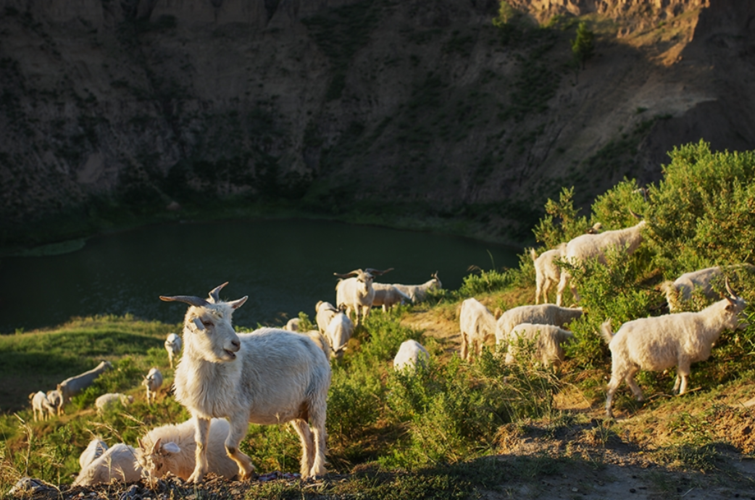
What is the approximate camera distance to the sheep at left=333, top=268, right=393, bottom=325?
17.3 meters

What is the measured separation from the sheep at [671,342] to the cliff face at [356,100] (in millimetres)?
39133

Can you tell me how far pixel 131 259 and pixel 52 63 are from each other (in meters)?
29.5

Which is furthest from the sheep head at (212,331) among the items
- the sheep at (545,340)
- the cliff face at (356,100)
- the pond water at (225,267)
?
the cliff face at (356,100)

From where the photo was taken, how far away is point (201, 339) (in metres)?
6.31

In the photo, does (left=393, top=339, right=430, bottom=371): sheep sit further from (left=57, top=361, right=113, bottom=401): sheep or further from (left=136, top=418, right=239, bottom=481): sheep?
(left=57, top=361, right=113, bottom=401): sheep

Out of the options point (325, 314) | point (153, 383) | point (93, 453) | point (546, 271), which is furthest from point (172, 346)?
point (546, 271)

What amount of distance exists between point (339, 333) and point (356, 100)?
54456 millimetres

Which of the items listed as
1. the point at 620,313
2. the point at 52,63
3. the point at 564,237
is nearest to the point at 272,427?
the point at 620,313

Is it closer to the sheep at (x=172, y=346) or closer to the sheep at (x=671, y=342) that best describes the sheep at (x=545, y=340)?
the sheep at (x=671, y=342)

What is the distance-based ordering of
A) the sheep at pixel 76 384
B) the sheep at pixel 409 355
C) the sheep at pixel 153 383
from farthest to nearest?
1. the sheep at pixel 76 384
2. the sheep at pixel 153 383
3. the sheep at pixel 409 355

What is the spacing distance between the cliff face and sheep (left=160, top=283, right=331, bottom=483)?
136ft

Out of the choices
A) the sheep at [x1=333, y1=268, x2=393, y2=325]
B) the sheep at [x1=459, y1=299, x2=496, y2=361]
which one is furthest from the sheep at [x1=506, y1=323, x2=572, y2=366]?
the sheep at [x1=333, y1=268, x2=393, y2=325]

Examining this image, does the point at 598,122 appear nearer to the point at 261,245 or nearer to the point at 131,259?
the point at 261,245

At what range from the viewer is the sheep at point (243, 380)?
6289 mm
